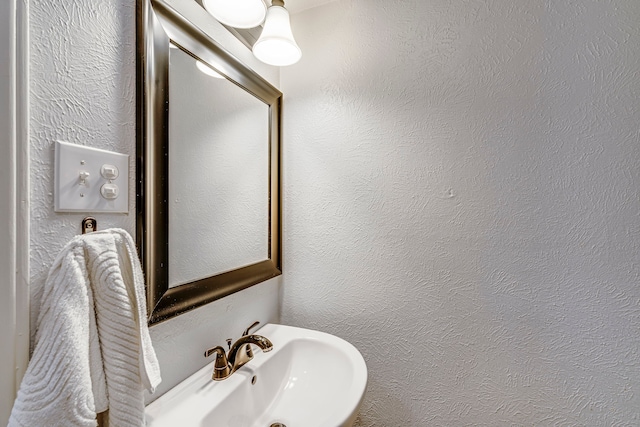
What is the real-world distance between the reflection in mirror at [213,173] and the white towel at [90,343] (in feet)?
0.70

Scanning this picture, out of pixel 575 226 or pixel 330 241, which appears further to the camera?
pixel 330 241

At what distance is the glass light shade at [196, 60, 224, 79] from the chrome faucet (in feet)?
2.53

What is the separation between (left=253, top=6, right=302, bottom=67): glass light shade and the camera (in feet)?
2.98

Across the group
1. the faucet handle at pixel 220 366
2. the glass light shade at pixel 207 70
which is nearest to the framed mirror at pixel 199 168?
the glass light shade at pixel 207 70

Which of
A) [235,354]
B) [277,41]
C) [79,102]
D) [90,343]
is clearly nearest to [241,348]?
[235,354]

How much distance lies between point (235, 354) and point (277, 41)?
0.97m

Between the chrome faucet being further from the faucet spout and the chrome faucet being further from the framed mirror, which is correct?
the framed mirror

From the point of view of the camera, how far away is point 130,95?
62 cm

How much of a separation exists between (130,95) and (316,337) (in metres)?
0.89

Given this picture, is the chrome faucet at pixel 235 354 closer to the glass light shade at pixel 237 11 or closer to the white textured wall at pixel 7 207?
the white textured wall at pixel 7 207

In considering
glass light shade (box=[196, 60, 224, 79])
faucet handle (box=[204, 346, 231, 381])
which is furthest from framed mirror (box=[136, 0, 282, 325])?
faucet handle (box=[204, 346, 231, 381])

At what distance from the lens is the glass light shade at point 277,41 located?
91 centimetres

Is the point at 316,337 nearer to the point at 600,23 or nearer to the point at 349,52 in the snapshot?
the point at 349,52

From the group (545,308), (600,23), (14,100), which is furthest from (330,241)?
(600,23)
